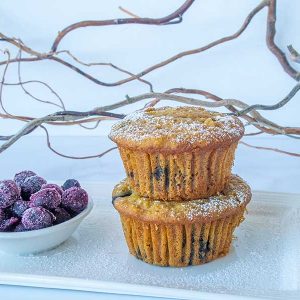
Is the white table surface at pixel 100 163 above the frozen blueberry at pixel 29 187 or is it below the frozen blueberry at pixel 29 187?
below

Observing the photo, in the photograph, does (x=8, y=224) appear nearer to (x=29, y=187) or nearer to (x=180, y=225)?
(x=29, y=187)

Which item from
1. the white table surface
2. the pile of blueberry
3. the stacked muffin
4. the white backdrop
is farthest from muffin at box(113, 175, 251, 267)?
the white backdrop

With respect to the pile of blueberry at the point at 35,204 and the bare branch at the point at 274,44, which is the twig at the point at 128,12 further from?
the pile of blueberry at the point at 35,204

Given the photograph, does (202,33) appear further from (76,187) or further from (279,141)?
(76,187)

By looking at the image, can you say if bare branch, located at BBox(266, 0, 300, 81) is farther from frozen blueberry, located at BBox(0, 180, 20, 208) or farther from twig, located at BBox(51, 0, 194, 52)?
frozen blueberry, located at BBox(0, 180, 20, 208)

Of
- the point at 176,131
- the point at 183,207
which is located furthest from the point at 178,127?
the point at 183,207

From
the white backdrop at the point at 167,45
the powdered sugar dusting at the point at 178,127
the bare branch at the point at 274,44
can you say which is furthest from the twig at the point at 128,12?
the powdered sugar dusting at the point at 178,127
